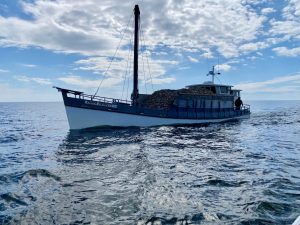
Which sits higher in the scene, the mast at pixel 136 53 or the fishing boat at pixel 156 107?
the mast at pixel 136 53

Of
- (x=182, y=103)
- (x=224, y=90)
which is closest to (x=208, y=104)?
(x=182, y=103)

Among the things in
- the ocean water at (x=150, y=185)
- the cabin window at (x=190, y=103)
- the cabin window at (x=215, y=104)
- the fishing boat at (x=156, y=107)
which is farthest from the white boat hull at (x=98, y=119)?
the cabin window at (x=215, y=104)

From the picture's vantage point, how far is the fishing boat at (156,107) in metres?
31.6

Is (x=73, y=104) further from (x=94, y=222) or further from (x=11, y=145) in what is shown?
(x=94, y=222)

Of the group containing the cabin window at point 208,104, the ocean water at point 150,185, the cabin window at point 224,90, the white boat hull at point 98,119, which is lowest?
the ocean water at point 150,185

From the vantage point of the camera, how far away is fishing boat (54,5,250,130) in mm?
31641

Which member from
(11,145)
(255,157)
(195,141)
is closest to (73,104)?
(11,145)

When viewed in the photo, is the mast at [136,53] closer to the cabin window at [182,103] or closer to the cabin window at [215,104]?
the cabin window at [182,103]

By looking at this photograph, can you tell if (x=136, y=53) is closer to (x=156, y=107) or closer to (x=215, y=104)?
(x=156, y=107)

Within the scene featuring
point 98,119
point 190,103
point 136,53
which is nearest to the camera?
point 98,119

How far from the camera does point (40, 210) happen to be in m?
9.00

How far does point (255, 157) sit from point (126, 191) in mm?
9916

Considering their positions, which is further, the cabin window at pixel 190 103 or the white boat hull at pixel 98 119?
the cabin window at pixel 190 103

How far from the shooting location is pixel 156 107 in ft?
126
